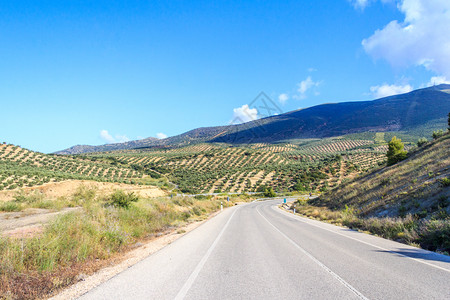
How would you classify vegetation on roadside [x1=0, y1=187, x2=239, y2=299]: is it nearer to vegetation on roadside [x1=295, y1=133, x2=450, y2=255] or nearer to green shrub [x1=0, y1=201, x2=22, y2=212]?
green shrub [x1=0, y1=201, x2=22, y2=212]

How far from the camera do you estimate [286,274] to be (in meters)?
5.59

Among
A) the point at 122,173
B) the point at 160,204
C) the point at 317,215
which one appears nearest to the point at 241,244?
the point at 160,204

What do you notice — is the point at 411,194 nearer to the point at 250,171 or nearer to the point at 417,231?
the point at 417,231

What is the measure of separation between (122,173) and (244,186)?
28816mm

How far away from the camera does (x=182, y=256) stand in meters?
7.47

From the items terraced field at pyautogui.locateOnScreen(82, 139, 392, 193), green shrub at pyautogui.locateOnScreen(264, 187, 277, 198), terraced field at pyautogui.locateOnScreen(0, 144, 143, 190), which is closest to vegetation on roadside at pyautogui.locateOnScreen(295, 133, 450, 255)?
terraced field at pyautogui.locateOnScreen(82, 139, 392, 193)

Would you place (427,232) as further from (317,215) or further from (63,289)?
(317,215)

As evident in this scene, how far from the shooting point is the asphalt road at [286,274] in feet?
14.6

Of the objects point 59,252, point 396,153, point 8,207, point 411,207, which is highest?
point 396,153

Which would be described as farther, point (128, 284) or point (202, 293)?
point (128, 284)

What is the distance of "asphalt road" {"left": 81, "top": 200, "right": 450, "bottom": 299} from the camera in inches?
175

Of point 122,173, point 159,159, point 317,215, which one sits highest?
point 159,159

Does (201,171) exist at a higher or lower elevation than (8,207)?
higher

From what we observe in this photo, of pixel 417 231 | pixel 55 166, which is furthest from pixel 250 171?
pixel 417 231
